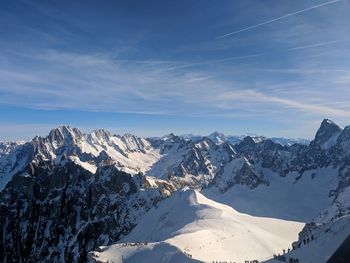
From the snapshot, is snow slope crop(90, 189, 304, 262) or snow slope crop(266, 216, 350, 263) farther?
snow slope crop(90, 189, 304, 262)

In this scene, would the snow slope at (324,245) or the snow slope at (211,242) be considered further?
the snow slope at (211,242)

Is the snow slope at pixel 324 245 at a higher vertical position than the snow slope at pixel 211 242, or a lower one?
higher

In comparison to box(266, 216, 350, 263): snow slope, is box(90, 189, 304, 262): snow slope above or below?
below

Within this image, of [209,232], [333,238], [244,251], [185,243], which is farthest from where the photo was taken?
[209,232]

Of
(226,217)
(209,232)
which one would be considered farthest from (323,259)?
(226,217)

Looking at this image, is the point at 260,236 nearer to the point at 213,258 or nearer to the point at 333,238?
the point at 213,258

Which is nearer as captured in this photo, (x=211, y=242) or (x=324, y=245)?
(x=324, y=245)

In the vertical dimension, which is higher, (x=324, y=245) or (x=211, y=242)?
(x=324, y=245)

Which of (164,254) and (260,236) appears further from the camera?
(260,236)
